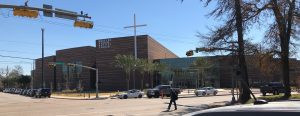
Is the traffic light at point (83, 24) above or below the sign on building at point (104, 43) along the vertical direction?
below

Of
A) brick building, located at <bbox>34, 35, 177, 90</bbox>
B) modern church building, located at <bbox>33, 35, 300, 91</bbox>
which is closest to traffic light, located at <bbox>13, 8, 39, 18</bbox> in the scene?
modern church building, located at <bbox>33, 35, 300, 91</bbox>

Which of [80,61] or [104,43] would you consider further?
[80,61]

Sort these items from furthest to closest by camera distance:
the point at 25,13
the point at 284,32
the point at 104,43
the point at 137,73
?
1. the point at 104,43
2. the point at 137,73
3. the point at 284,32
4. the point at 25,13

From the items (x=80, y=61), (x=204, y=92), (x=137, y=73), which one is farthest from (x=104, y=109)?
(x=80, y=61)

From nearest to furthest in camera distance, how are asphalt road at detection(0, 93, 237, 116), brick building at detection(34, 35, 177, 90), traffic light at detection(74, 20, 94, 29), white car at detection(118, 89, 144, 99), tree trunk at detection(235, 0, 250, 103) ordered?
traffic light at detection(74, 20, 94, 29)
asphalt road at detection(0, 93, 237, 116)
tree trunk at detection(235, 0, 250, 103)
white car at detection(118, 89, 144, 99)
brick building at detection(34, 35, 177, 90)

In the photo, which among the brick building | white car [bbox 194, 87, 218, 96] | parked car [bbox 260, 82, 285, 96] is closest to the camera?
parked car [bbox 260, 82, 285, 96]

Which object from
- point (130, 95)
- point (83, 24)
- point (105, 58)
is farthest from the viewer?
point (105, 58)

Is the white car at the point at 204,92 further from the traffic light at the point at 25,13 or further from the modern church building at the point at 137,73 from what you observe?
the traffic light at the point at 25,13

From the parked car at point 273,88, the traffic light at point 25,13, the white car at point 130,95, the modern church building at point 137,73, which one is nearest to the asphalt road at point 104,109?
the traffic light at point 25,13

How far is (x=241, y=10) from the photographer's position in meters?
32.7

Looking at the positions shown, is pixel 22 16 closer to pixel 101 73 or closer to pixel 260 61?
pixel 260 61

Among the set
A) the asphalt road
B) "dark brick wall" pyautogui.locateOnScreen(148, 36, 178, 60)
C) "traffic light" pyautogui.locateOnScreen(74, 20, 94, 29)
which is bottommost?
the asphalt road

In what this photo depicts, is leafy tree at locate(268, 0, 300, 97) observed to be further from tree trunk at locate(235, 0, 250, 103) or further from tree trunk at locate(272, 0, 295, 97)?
tree trunk at locate(235, 0, 250, 103)

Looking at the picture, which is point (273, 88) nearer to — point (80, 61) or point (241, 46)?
point (241, 46)
